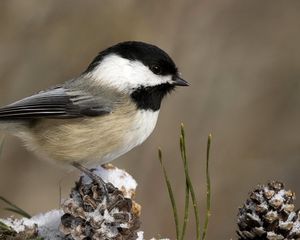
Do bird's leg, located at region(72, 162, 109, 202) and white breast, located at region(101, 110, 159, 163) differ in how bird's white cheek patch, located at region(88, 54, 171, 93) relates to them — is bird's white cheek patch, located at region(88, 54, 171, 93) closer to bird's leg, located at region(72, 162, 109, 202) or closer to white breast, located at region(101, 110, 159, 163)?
white breast, located at region(101, 110, 159, 163)

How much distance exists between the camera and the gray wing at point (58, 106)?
1.71m

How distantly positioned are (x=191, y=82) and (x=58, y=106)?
3.34ft

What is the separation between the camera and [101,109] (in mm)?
1719

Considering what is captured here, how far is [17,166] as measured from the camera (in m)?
2.51

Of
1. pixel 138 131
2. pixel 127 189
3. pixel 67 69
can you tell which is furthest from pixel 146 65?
pixel 67 69

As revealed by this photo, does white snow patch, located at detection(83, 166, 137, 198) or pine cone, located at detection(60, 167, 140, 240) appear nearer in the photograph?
pine cone, located at detection(60, 167, 140, 240)

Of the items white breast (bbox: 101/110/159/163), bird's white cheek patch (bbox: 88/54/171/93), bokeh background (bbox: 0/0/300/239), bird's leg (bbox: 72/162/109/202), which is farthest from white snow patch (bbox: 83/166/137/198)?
bokeh background (bbox: 0/0/300/239)

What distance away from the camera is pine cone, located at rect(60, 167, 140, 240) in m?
1.14

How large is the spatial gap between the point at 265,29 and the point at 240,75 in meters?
0.30

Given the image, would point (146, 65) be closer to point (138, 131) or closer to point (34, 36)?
point (138, 131)

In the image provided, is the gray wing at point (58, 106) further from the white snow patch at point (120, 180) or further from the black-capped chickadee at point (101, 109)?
the white snow patch at point (120, 180)

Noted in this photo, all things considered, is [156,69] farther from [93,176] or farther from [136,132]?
[93,176]

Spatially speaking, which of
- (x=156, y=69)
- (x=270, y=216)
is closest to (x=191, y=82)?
(x=156, y=69)

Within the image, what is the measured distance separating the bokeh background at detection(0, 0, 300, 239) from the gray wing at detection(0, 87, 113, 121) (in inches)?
29.7
